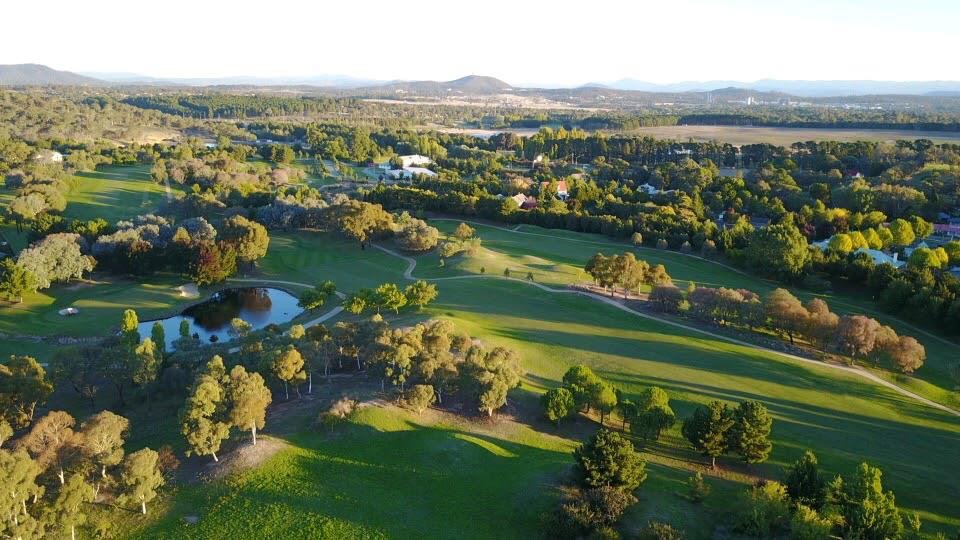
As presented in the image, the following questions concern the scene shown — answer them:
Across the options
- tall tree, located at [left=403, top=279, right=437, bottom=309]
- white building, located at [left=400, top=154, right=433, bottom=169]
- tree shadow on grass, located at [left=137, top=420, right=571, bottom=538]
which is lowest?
tree shadow on grass, located at [left=137, top=420, right=571, bottom=538]

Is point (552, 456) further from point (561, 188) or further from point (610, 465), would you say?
point (561, 188)

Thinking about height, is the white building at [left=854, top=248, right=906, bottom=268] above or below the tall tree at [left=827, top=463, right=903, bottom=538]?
above

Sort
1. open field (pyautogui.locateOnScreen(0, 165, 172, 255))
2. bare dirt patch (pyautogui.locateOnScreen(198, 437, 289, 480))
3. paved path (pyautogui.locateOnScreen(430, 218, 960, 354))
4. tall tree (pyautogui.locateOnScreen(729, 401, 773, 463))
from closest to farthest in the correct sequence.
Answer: bare dirt patch (pyautogui.locateOnScreen(198, 437, 289, 480)) < tall tree (pyautogui.locateOnScreen(729, 401, 773, 463)) < paved path (pyautogui.locateOnScreen(430, 218, 960, 354)) < open field (pyautogui.locateOnScreen(0, 165, 172, 255))

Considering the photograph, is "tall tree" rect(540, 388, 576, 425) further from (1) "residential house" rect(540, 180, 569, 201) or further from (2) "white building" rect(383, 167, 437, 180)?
(2) "white building" rect(383, 167, 437, 180)

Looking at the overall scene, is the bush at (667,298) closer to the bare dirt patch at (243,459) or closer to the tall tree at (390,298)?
the tall tree at (390,298)

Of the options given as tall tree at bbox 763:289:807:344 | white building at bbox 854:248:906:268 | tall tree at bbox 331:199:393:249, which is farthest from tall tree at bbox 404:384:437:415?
white building at bbox 854:248:906:268

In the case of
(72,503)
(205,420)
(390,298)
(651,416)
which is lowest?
(72,503)

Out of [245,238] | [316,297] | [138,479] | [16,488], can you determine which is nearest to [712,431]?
[138,479]

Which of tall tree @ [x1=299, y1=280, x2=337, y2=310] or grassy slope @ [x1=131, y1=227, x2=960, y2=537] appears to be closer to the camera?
grassy slope @ [x1=131, y1=227, x2=960, y2=537]
